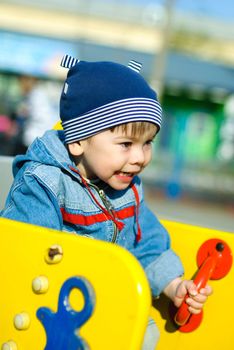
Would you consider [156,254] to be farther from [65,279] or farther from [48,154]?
[65,279]

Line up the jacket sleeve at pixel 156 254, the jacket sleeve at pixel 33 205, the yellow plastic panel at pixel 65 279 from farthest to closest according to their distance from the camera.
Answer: the jacket sleeve at pixel 156 254 < the jacket sleeve at pixel 33 205 < the yellow plastic panel at pixel 65 279

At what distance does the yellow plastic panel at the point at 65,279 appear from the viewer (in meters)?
1.24

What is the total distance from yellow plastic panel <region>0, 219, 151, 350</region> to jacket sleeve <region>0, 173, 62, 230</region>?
0.44ft

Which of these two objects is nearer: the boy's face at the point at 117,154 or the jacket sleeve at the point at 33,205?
the jacket sleeve at the point at 33,205

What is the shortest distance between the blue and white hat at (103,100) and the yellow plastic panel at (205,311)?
43 cm

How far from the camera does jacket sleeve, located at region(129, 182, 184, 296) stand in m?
1.86

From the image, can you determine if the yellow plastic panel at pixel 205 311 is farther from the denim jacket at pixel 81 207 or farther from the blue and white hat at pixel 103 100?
the blue and white hat at pixel 103 100

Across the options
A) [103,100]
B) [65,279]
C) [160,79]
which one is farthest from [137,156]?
[160,79]

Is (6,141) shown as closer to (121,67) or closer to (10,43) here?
(10,43)

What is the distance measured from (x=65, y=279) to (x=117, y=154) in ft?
1.67

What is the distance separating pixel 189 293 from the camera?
1.70 metres

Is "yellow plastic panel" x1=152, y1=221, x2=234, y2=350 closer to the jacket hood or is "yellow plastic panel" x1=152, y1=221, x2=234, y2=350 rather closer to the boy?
the boy

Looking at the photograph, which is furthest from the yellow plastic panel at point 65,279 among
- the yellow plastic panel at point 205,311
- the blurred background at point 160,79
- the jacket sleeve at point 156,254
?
the blurred background at point 160,79

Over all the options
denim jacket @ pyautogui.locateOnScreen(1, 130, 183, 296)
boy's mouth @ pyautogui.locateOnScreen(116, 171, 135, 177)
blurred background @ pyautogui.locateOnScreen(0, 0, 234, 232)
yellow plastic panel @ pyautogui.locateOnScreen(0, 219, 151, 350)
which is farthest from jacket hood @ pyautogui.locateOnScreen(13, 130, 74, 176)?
blurred background @ pyautogui.locateOnScreen(0, 0, 234, 232)
